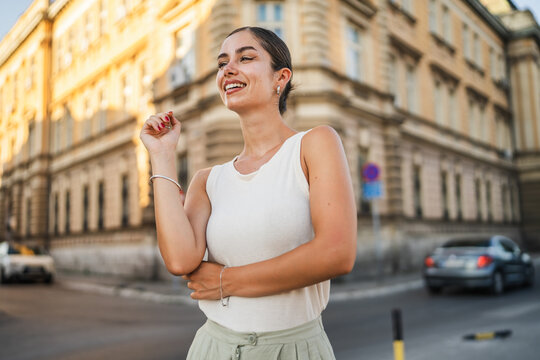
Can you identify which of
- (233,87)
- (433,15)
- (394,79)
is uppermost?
(433,15)

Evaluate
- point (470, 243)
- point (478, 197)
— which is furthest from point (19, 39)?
point (470, 243)

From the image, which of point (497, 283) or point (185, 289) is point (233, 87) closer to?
point (497, 283)

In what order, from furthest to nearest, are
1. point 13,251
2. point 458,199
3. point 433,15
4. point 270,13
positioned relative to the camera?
1. point 458,199
2. point 433,15
3. point 13,251
4. point 270,13

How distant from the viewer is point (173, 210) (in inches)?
57.9

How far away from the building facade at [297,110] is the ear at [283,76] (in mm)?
11844

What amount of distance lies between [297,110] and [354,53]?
3978mm

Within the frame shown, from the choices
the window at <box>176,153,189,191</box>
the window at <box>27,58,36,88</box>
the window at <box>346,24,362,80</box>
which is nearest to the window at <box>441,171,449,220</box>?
the window at <box>346,24,362,80</box>

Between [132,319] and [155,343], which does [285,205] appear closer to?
[155,343]

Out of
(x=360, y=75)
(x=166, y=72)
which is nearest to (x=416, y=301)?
(x=360, y=75)

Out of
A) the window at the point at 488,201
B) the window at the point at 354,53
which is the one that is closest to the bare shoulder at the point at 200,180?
the window at the point at 354,53

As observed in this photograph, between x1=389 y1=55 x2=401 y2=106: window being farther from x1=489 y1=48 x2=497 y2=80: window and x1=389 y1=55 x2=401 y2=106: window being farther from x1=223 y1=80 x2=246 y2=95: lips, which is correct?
x1=223 y1=80 x2=246 y2=95: lips

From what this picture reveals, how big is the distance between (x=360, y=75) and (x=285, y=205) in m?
15.9

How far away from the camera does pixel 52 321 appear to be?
848 cm

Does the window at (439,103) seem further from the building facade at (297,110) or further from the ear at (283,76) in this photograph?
the ear at (283,76)
